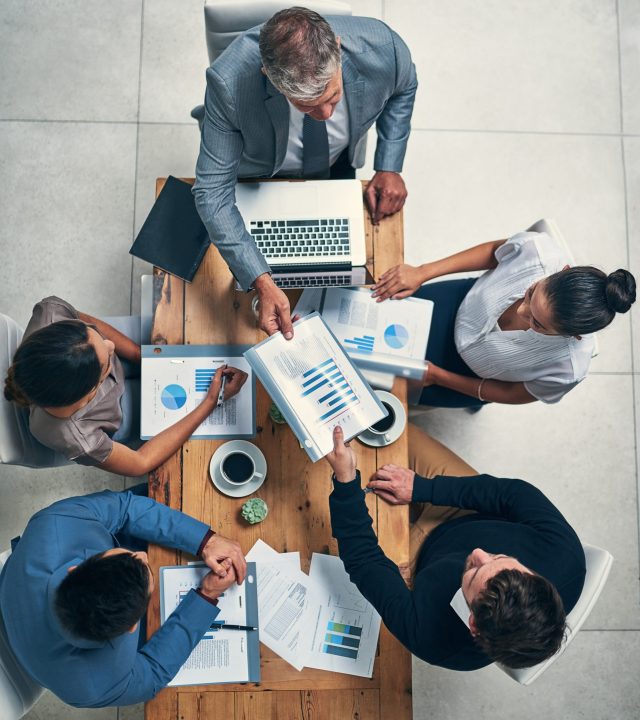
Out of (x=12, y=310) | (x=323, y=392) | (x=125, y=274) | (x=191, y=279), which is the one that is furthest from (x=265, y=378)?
(x=12, y=310)

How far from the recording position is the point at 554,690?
2.51 m

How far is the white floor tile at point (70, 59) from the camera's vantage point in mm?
2781

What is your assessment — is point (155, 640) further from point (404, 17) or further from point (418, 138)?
point (404, 17)

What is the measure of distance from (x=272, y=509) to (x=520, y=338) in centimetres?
84

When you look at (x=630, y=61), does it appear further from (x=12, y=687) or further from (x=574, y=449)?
(x=12, y=687)

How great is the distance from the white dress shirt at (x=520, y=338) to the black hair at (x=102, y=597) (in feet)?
3.77

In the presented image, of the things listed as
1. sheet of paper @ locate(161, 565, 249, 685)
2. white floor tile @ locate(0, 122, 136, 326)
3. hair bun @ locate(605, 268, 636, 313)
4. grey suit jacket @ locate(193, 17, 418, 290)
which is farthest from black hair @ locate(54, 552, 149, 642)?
white floor tile @ locate(0, 122, 136, 326)

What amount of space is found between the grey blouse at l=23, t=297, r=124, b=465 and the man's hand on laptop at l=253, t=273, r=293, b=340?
0.48 metres

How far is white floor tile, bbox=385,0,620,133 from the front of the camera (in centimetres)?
287

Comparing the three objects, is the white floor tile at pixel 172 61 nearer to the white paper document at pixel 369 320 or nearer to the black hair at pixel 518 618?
the white paper document at pixel 369 320

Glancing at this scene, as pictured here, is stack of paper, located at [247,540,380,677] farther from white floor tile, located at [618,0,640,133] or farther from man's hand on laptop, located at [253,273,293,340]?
white floor tile, located at [618,0,640,133]

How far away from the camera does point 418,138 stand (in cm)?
284

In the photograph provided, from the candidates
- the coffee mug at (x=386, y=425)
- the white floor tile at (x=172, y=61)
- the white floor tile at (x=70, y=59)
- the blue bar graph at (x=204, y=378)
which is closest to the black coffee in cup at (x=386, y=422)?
the coffee mug at (x=386, y=425)

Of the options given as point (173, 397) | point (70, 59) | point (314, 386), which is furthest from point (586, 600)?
point (70, 59)
